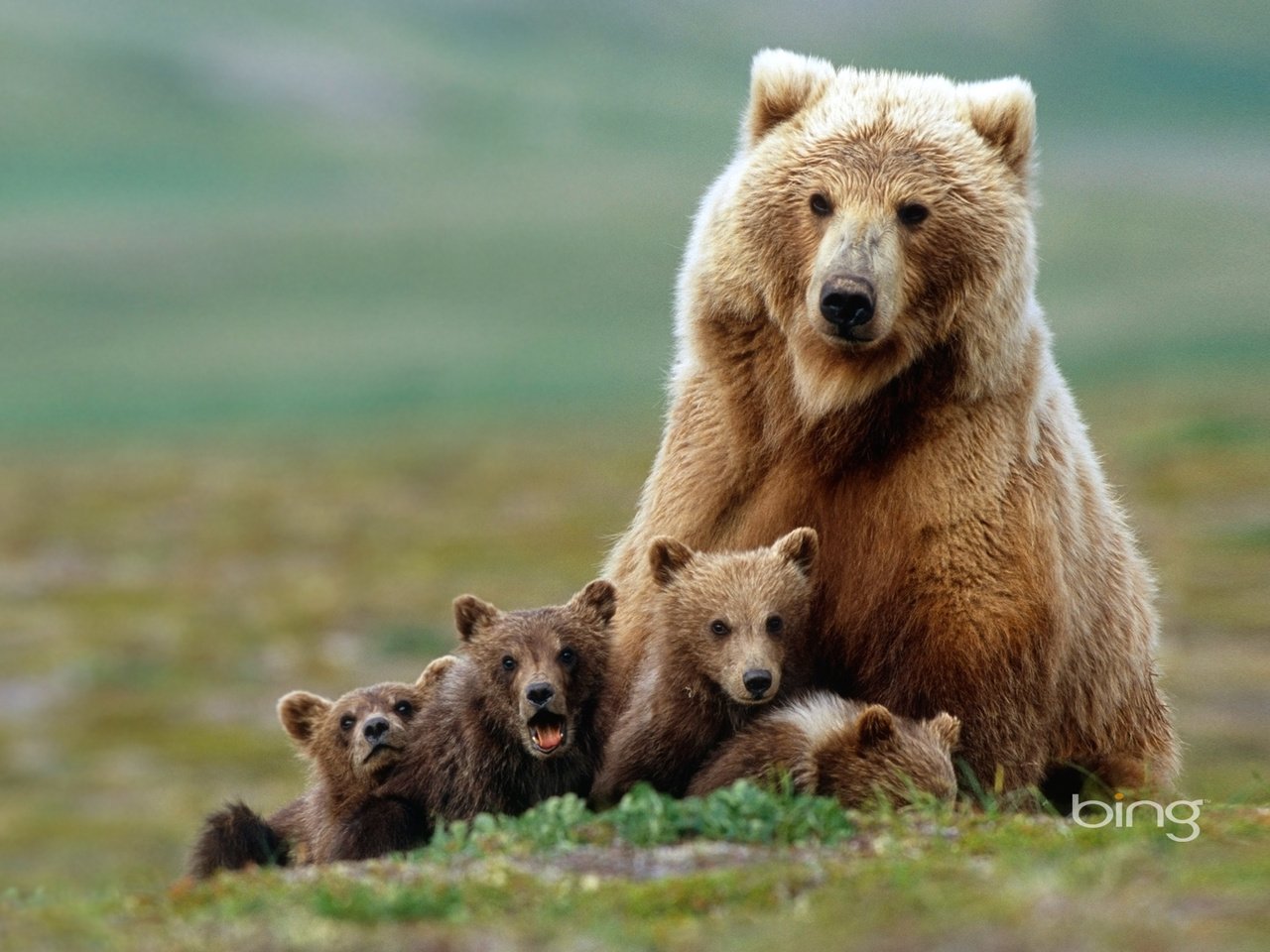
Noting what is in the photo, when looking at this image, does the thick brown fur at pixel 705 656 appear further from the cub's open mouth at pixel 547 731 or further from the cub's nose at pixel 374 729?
the cub's nose at pixel 374 729

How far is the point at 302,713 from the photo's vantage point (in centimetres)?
952

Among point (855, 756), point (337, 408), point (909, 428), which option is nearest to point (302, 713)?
point (855, 756)

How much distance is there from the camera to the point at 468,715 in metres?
8.60

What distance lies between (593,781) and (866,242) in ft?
8.51

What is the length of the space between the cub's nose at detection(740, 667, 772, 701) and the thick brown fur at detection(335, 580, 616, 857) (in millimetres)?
847

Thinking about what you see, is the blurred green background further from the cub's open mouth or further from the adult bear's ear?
the adult bear's ear

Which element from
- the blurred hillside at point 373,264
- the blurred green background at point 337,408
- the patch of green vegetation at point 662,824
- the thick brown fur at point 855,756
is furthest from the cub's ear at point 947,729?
the blurred hillside at point 373,264

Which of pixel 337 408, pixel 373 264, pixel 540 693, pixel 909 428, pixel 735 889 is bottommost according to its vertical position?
pixel 735 889

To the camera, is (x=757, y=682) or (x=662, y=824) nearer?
(x=662, y=824)

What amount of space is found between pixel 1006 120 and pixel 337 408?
10212cm

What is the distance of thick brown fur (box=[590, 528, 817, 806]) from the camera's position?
27.2 ft

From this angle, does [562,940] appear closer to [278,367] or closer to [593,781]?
[593,781]

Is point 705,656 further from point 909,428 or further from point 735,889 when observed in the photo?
point 735,889

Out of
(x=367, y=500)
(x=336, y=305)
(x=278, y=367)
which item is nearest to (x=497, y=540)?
(x=367, y=500)
